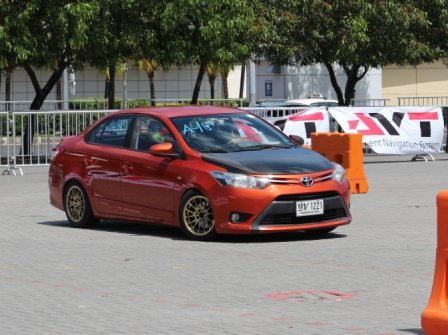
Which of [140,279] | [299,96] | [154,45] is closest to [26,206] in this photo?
[140,279]

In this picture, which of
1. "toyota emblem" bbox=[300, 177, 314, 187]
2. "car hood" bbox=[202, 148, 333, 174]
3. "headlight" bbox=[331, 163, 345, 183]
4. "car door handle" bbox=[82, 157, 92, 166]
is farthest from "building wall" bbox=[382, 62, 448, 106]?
"toyota emblem" bbox=[300, 177, 314, 187]

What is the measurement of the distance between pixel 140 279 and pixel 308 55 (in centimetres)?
2636

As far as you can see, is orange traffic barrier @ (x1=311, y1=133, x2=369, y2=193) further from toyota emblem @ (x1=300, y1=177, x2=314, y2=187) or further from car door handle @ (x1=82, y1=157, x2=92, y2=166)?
toyota emblem @ (x1=300, y1=177, x2=314, y2=187)

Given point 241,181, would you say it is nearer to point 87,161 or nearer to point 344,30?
point 87,161

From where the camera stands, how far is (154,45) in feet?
105

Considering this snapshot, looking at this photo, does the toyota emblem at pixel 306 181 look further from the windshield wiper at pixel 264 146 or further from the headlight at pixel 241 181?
the windshield wiper at pixel 264 146

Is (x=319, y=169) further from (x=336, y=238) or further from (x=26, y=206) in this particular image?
→ (x=26, y=206)

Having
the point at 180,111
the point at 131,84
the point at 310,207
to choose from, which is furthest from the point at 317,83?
the point at 310,207

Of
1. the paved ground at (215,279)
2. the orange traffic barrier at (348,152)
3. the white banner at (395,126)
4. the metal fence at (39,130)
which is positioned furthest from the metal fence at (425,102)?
the paved ground at (215,279)

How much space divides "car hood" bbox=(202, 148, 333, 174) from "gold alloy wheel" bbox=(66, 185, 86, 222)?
217cm

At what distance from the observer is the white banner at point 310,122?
92.1ft

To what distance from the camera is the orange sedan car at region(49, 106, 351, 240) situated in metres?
13.6

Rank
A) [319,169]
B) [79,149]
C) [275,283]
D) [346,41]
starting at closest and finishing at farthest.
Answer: [275,283] → [319,169] → [79,149] → [346,41]

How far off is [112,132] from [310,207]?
2995mm
